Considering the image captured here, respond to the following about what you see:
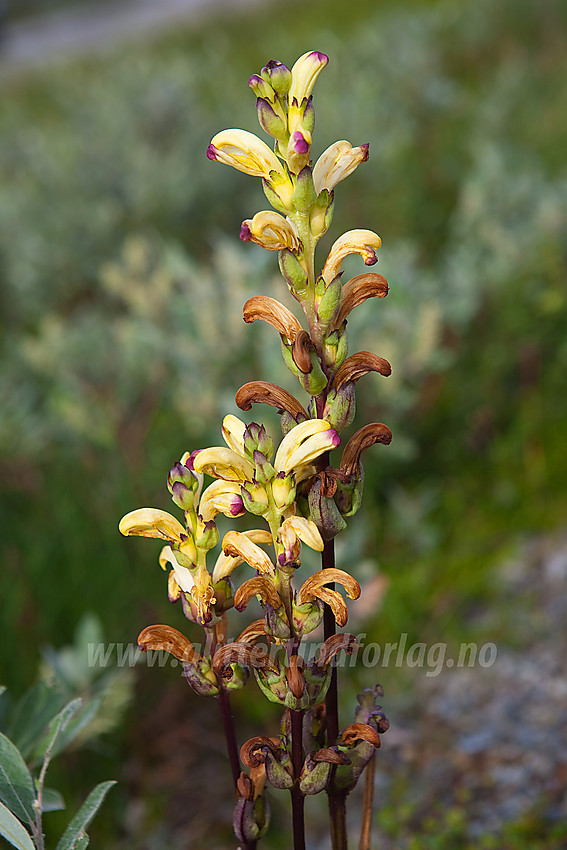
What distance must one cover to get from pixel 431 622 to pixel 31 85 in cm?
946

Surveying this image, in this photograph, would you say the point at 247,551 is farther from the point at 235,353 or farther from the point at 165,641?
the point at 235,353

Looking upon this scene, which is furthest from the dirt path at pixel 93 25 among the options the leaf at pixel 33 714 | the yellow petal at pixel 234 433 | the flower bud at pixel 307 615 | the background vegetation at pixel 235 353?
the flower bud at pixel 307 615

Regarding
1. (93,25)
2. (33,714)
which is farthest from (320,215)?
(93,25)

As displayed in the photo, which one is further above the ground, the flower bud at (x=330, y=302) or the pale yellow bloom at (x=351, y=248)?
the pale yellow bloom at (x=351, y=248)

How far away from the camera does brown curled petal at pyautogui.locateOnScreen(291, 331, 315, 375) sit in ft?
2.10

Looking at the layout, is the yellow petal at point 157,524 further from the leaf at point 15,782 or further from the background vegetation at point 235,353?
the background vegetation at point 235,353

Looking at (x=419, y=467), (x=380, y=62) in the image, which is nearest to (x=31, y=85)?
(x=380, y=62)

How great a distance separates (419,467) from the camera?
2.35 m

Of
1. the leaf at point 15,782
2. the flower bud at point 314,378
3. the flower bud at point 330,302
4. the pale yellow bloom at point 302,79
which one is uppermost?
the pale yellow bloom at point 302,79

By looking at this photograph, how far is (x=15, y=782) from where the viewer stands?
711 millimetres

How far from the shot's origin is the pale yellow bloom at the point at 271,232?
2.12 ft

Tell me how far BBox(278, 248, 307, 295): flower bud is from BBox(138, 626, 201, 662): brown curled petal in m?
0.32

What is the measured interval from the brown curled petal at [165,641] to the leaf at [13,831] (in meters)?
0.17

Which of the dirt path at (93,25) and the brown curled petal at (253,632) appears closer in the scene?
the brown curled petal at (253,632)
